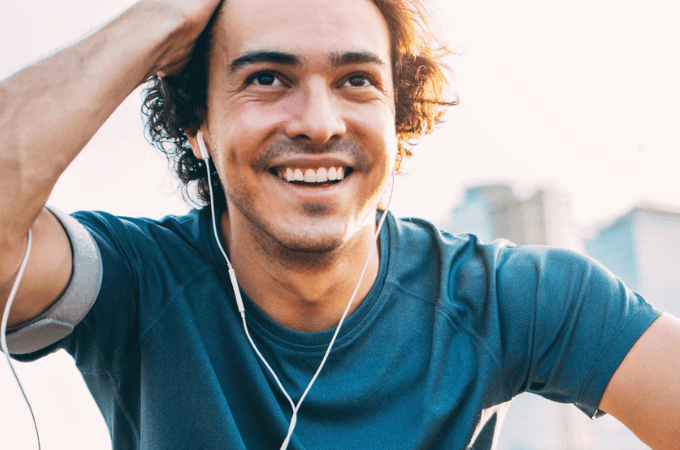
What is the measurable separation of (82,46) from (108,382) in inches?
31.7

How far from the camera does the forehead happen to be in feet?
4.17

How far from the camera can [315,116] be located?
1236 mm

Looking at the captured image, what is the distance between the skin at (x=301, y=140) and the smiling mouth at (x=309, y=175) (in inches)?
0.5

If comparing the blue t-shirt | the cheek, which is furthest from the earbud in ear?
the blue t-shirt

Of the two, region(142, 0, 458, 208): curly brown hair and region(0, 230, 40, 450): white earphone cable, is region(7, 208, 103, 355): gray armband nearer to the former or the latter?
region(0, 230, 40, 450): white earphone cable

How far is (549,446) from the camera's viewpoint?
10422 millimetres

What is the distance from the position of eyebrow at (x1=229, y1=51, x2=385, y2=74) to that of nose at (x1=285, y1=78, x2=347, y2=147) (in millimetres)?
65

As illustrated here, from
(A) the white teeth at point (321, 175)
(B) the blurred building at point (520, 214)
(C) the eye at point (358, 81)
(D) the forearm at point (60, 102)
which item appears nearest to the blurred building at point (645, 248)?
(B) the blurred building at point (520, 214)

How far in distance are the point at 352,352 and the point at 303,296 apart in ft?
0.66

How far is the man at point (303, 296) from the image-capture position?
1.14 m

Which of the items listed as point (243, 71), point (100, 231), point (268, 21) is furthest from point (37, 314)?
point (268, 21)

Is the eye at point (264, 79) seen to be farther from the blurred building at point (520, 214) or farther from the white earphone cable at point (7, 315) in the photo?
the blurred building at point (520, 214)

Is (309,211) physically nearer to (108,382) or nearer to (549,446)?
(108,382)

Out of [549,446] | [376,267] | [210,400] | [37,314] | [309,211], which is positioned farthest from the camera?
[549,446]
